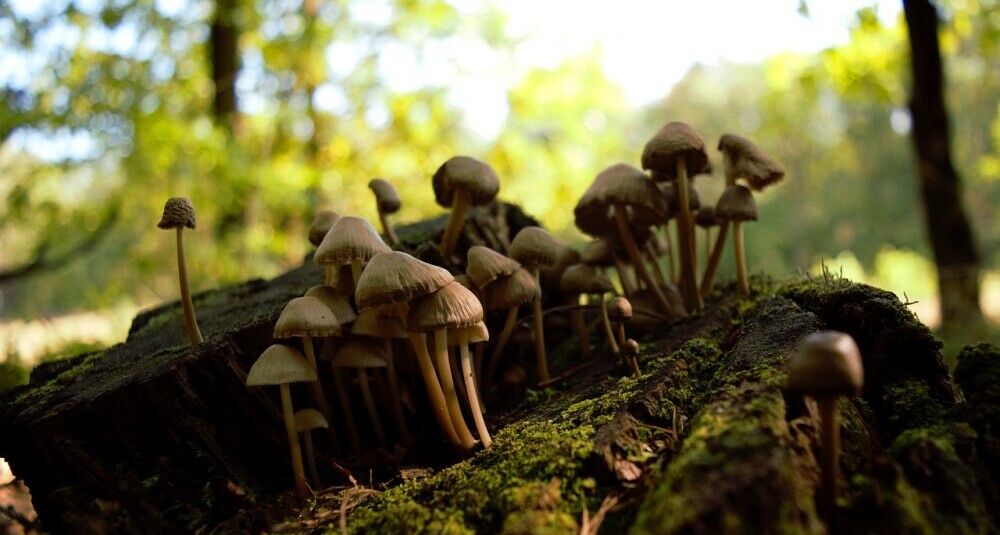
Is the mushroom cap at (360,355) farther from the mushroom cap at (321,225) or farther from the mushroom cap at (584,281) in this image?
the mushroom cap at (584,281)

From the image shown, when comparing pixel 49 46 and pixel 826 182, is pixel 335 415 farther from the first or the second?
pixel 826 182

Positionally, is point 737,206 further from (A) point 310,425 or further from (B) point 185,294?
(B) point 185,294

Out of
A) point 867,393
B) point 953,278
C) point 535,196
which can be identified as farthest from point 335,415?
point 535,196

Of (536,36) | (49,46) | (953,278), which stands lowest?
(953,278)

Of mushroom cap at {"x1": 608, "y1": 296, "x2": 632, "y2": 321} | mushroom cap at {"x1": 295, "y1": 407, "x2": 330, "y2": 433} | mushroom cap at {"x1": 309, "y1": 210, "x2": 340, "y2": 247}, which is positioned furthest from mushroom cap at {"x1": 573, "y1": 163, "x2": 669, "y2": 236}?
mushroom cap at {"x1": 295, "y1": 407, "x2": 330, "y2": 433}

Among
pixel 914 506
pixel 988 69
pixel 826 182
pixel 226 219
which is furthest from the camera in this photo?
pixel 826 182

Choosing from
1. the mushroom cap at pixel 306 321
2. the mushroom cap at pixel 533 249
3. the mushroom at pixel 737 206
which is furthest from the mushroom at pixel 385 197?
the mushroom at pixel 737 206
